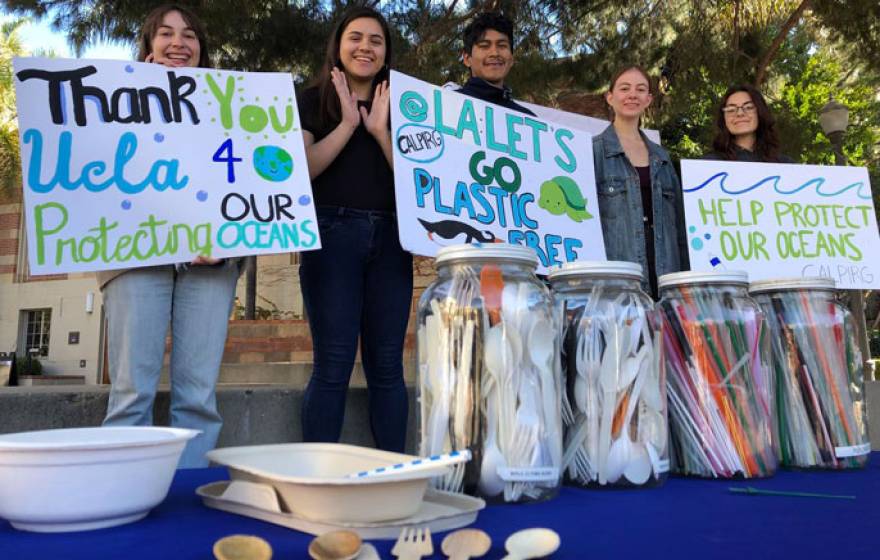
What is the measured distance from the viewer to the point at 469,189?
6.39ft

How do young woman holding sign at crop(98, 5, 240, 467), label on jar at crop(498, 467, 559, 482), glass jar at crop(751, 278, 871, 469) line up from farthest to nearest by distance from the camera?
young woman holding sign at crop(98, 5, 240, 467) → glass jar at crop(751, 278, 871, 469) → label on jar at crop(498, 467, 559, 482)

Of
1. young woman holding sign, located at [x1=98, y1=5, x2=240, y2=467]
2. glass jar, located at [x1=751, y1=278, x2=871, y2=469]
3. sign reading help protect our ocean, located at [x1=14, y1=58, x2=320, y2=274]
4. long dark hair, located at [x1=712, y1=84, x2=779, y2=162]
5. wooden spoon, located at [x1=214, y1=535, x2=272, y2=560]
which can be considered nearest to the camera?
wooden spoon, located at [x1=214, y1=535, x2=272, y2=560]

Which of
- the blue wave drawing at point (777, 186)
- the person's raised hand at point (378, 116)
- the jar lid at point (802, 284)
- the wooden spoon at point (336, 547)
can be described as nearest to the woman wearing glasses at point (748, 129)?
the blue wave drawing at point (777, 186)

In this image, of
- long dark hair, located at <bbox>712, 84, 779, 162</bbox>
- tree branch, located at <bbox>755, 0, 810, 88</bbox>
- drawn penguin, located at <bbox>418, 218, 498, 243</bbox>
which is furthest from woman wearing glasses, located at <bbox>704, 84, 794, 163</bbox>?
tree branch, located at <bbox>755, 0, 810, 88</bbox>

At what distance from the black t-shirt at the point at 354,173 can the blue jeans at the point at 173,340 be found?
34cm

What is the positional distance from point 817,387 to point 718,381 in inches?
8.4

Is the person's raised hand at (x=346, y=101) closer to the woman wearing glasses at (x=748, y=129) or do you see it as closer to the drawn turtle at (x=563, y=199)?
the drawn turtle at (x=563, y=199)

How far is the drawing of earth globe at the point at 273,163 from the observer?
186 cm

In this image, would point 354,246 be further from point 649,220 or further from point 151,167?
point 649,220

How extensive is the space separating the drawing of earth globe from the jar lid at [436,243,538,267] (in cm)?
106

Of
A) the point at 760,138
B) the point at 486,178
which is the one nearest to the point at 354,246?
the point at 486,178

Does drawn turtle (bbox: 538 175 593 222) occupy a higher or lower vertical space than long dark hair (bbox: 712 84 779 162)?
lower

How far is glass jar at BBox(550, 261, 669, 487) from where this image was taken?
2.89 ft

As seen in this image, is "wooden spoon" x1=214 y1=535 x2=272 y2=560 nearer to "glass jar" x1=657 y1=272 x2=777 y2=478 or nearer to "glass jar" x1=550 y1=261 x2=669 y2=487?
"glass jar" x1=550 y1=261 x2=669 y2=487
